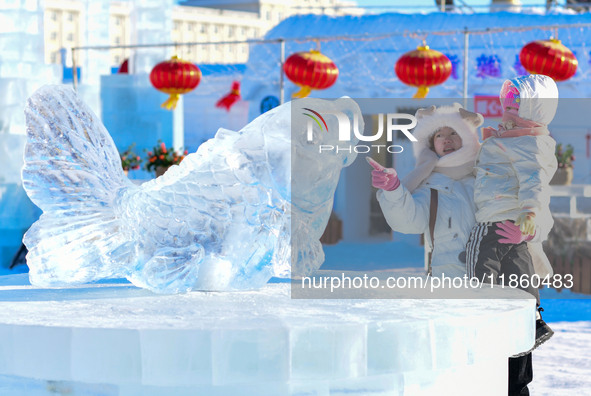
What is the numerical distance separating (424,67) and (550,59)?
43.0 inches

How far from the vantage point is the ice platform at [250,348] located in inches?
75.6

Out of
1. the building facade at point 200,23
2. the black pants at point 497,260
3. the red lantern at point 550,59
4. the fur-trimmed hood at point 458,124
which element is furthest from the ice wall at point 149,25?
the building facade at point 200,23

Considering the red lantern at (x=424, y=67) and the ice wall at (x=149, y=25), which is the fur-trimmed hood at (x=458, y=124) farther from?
the ice wall at (x=149, y=25)

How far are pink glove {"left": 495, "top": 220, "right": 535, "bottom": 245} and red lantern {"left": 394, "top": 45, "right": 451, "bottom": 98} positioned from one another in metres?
5.07

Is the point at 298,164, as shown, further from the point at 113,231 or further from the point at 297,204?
the point at 113,231

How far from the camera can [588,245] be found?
21.0 ft

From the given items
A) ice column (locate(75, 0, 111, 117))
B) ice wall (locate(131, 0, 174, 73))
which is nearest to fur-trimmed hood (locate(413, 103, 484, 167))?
ice wall (locate(131, 0, 174, 73))

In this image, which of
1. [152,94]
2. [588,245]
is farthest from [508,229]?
[152,94]

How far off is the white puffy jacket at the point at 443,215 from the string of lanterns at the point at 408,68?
4589 millimetres

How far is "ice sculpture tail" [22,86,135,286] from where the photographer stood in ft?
8.31

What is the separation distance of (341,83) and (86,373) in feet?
29.7

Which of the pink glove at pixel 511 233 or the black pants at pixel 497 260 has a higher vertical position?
the pink glove at pixel 511 233

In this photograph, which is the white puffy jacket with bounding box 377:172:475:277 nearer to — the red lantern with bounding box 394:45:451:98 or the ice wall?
the red lantern with bounding box 394:45:451:98

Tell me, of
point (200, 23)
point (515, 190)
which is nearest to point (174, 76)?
point (515, 190)
